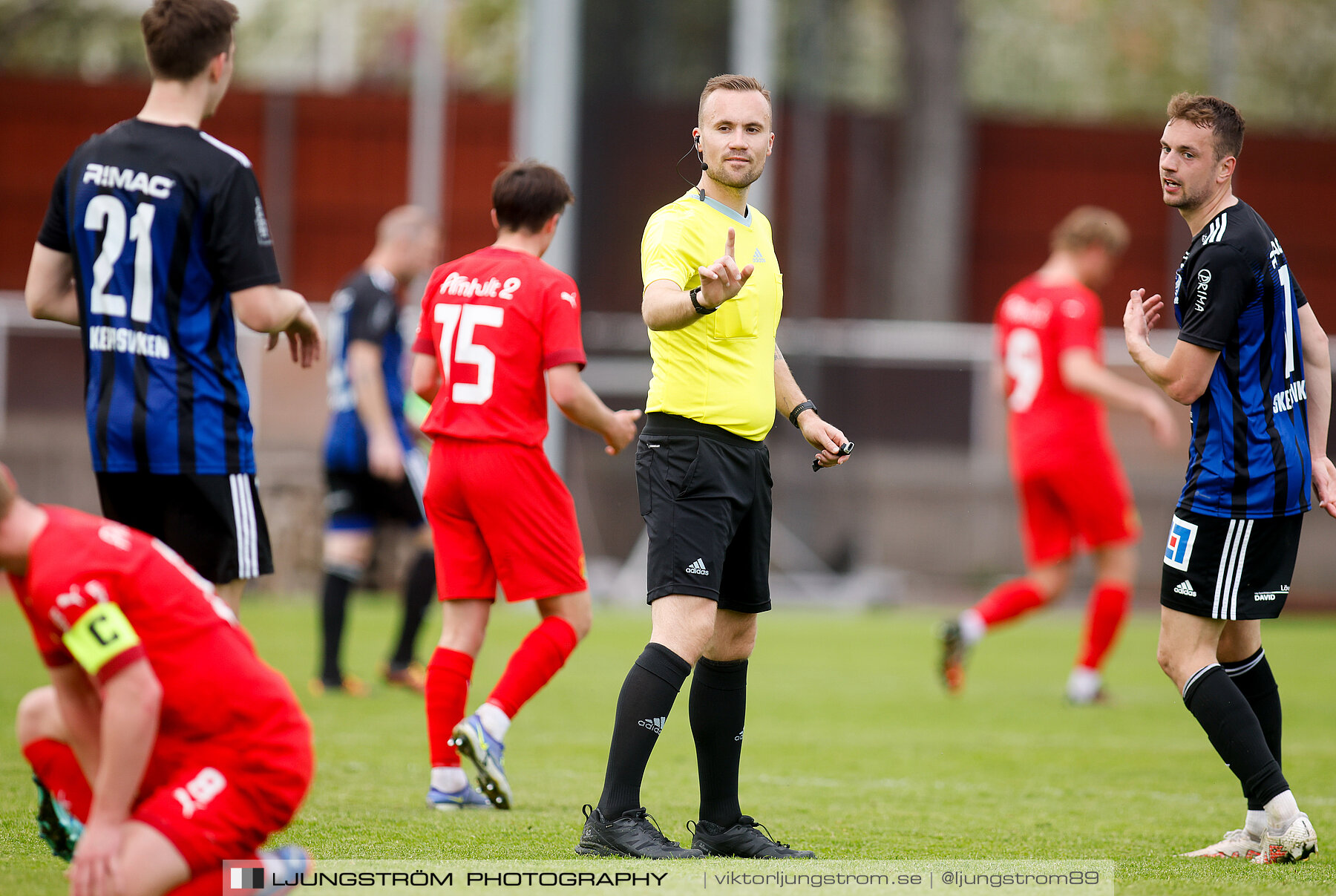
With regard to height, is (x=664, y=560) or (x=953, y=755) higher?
(x=664, y=560)

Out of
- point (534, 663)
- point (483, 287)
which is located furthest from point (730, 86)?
point (534, 663)

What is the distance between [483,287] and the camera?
4.85 m

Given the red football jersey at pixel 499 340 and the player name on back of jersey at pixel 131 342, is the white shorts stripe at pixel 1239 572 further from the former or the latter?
the player name on back of jersey at pixel 131 342

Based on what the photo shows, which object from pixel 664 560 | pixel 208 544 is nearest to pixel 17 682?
pixel 208 544

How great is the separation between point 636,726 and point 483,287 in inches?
68.3

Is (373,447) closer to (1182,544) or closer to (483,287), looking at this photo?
(483,287)

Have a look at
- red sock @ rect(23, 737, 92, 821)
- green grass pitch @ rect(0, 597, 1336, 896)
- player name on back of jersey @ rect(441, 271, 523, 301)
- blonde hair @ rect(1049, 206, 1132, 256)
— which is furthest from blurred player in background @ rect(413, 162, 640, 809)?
blonde hair @ rect(1049, 206, 1132, 256)

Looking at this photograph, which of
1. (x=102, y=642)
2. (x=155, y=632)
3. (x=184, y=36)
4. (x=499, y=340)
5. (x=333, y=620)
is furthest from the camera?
(x=333, y=620)

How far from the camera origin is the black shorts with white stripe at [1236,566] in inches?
162

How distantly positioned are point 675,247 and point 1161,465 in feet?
39.0

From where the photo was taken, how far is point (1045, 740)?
652 cm

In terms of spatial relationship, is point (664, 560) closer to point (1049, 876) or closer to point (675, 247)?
point (675, 247)

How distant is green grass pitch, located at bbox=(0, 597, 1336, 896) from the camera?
407 centimetres

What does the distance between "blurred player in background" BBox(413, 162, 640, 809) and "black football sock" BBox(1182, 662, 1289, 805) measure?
1.90m
